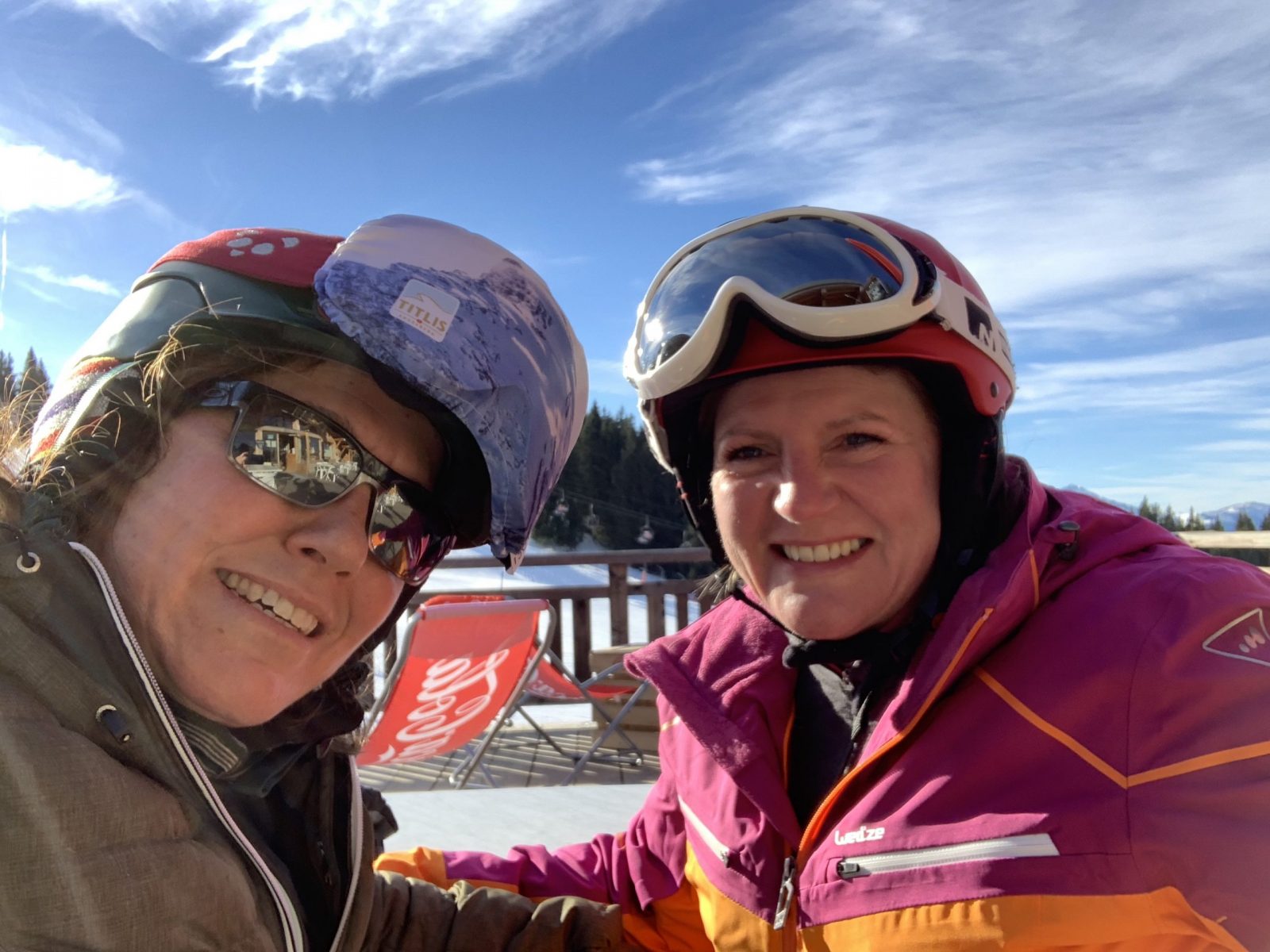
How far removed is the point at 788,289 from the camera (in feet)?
5.62

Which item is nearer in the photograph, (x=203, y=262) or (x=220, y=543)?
(x=220, y=543)

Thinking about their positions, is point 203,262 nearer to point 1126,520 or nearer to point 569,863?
point 569,863

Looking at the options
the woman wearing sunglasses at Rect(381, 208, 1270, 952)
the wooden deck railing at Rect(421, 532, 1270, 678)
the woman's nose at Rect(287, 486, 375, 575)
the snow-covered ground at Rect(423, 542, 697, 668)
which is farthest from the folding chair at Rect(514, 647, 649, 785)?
the woman's nose at Rect(287, 486, 375, 575)

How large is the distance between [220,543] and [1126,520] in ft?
4.91

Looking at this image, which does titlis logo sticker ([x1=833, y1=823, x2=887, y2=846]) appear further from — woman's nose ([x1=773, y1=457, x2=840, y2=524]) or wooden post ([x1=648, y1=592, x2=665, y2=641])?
wooden post ([x1=648, y1=592, x2=665, y2=641])

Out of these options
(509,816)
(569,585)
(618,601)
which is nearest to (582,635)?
(618,601)

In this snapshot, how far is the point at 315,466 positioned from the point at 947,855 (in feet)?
3.55

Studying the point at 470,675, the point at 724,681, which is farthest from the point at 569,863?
the point at 470,675

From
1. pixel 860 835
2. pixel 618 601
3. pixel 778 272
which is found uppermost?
pixel 778 272

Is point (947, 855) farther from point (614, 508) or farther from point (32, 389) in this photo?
point (614, 508)

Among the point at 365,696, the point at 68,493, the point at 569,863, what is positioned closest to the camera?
the point at 68,493

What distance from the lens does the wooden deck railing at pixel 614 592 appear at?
316 inches

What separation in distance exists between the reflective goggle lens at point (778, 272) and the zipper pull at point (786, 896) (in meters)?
0.97

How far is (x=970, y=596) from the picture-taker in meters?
1.45
